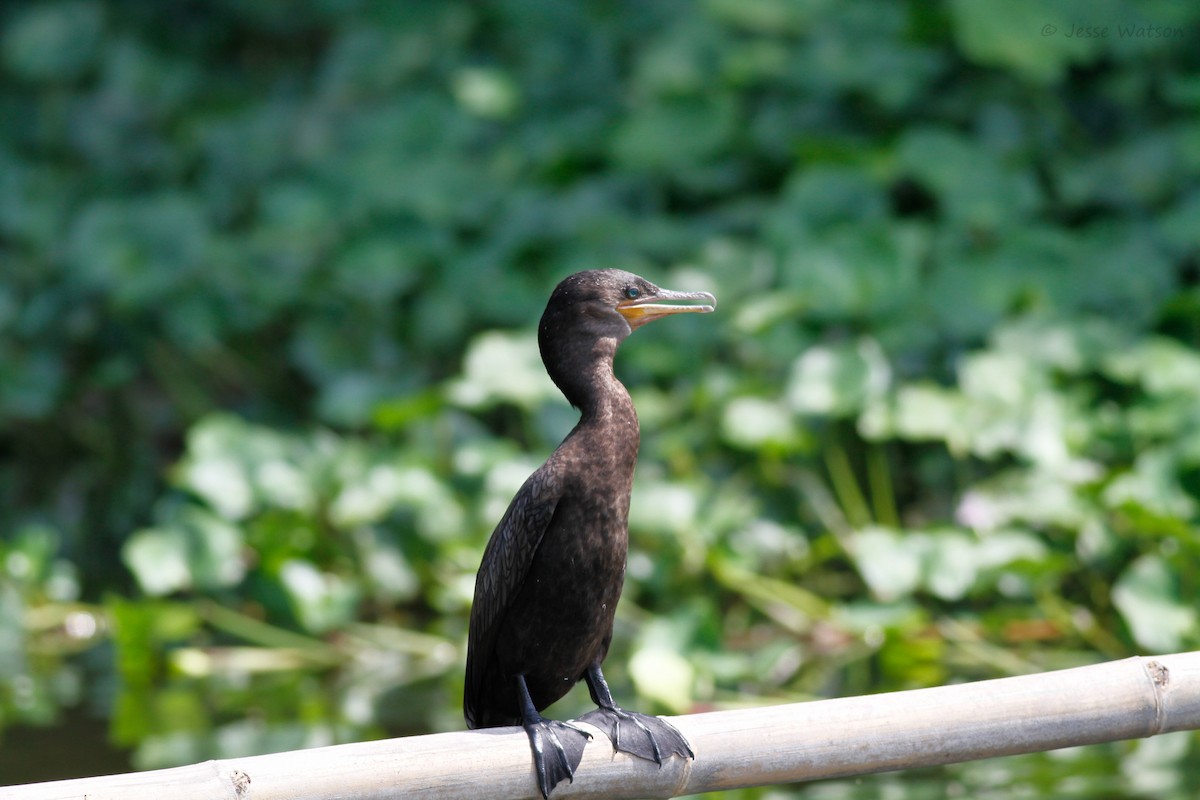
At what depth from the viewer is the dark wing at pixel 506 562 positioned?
1.62m

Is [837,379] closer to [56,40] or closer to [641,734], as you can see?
[641,734]

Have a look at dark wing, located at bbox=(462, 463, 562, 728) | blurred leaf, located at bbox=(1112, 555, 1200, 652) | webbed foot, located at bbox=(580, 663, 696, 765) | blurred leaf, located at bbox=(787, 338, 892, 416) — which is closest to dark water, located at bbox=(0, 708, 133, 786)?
dark wing, located at bbox=(462, 463, 562, 728)

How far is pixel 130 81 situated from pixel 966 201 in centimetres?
305

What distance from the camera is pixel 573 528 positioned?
1614 mm

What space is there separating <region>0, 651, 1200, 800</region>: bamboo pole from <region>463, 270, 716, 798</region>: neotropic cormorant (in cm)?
9

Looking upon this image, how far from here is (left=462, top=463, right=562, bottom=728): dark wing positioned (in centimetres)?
162

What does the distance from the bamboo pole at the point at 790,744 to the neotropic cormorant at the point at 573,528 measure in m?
0.09

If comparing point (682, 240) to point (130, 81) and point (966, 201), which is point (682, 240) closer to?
point (966, 201)

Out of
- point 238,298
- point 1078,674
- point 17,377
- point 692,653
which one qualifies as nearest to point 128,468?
point 17,377

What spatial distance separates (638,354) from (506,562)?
2416mm

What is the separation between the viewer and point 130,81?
531 cm

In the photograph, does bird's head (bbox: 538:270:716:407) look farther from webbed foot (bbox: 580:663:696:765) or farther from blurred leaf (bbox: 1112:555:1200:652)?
blurred leaf (bbox: 1112:555:1200:652)

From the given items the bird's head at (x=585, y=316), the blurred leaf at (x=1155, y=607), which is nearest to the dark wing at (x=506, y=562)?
the bird's head at (x=585, y=316)

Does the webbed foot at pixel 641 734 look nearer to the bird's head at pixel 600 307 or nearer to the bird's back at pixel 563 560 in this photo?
the bird's back at pixel 563 560
